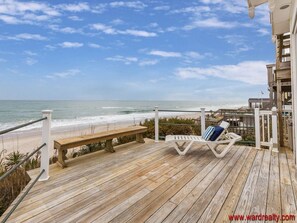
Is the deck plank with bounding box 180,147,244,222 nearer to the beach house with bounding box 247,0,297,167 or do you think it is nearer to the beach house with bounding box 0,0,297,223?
the beach house with bounding box 0,0,297,223

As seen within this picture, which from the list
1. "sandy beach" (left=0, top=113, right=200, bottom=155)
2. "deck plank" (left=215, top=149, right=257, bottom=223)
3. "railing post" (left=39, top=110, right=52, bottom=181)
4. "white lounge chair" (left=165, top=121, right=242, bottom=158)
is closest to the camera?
"deck plank" (left=215, top=149, right=257, bottom=223)

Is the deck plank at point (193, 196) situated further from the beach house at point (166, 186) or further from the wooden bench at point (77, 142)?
the wooden bench at point (77, 142)

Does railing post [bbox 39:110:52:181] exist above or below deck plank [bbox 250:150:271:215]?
above

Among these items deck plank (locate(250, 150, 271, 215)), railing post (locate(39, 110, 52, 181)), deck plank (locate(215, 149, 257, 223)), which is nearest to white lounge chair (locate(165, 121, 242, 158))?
deck plank (locate(215, 149, 257, 223))

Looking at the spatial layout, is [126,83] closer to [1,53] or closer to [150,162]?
[1,53]

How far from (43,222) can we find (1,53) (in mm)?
31242

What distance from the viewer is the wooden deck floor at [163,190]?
1.71m

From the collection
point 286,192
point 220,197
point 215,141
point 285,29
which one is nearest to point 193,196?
point 220,197

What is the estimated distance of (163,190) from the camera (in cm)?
218

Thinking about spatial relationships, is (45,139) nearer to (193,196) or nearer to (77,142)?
(77,142)

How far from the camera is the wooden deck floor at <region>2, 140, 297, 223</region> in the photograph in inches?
67.4

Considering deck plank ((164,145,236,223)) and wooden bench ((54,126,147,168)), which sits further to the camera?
wooden bench ((54,126,147,168))

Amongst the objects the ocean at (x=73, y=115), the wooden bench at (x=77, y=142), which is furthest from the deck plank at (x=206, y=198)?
the ocean at (x=73, y=115)

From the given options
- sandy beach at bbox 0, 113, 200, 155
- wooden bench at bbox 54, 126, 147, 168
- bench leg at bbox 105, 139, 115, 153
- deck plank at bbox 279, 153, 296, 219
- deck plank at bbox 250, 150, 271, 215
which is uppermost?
wooden bench at bbox 54, 126, 147, 168
